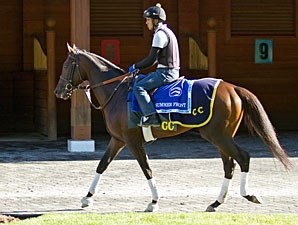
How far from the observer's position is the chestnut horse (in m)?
9.40

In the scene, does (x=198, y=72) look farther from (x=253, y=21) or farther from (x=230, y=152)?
(x=230, y=152)

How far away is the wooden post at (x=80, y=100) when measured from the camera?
15.8 m

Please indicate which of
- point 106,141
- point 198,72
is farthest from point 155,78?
point 198,72

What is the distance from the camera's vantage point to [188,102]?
30.8 feet

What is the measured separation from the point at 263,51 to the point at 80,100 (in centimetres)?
618

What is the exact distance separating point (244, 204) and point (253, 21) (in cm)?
1080

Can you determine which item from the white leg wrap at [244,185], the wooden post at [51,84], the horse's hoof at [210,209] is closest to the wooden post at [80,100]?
the wooden post at [51,84]

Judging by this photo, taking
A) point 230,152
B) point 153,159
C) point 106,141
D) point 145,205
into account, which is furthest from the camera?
point 106,141

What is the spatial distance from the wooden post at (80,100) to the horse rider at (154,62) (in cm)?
618

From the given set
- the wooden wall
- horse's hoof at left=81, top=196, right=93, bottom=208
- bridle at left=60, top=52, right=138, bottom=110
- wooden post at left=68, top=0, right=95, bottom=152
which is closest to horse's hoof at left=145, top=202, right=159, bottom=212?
horse's hoof at left=81, top=196, right=93, bottom=208

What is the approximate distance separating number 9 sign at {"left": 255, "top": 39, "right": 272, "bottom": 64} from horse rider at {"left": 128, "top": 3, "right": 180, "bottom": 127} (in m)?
10.8

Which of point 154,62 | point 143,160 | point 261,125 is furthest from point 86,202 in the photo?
point 261,125

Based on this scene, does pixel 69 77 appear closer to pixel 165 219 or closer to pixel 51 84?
pixel 165 219

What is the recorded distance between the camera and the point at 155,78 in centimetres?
961
